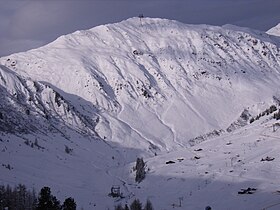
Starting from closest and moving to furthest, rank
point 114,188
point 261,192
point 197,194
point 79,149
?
point 261,192 → point 197,194 → point 114,188 → point 79,149

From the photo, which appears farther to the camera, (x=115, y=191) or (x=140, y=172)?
(x=140, y=172)

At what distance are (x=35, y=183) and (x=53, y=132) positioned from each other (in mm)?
66766

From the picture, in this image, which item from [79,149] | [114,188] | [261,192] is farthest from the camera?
[79,149]

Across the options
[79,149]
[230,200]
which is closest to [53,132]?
[79,149]

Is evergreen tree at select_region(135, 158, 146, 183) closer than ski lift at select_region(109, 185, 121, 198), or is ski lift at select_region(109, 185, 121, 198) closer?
ski lift at select_region(109, 185, 121, 198)

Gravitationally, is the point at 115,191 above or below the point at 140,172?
below

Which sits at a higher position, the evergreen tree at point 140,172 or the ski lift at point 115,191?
the evergreen tree at point 140,172

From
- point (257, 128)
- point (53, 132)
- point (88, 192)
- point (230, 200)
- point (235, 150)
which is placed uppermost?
point (53, 132)

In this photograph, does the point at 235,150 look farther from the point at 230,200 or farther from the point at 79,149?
the point at 79,149

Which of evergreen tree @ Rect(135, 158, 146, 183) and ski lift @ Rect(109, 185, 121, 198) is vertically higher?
evergreen tree @ Rect(135, 158, 146, 183)

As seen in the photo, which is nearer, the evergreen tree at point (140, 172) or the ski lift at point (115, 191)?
the ski lift at point (115, 191)

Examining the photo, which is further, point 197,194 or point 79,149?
point 79,149

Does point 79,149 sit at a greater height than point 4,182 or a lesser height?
greater

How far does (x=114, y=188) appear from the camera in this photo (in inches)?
→ 5177
